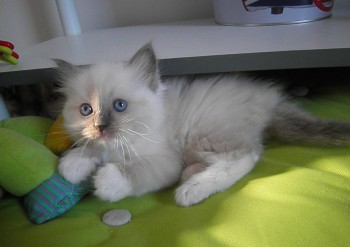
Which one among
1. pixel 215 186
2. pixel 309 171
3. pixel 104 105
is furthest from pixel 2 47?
pixel 309 171

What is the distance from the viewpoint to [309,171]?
0.84 m

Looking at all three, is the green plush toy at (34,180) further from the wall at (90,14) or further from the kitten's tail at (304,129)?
the wall at (90,14)

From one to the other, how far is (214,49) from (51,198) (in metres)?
0.66

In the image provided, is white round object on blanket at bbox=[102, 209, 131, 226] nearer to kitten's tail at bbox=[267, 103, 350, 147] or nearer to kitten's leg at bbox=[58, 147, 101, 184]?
kitten's leg at bbox=[58, 147, 101, 184]

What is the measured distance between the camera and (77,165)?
2.92 ft

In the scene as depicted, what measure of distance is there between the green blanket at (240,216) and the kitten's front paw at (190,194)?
22 mm

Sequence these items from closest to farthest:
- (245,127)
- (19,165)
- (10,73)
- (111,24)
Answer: (19,165)
(245,127)
(10,73)
(111,24)

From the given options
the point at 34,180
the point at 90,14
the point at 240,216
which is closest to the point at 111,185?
the point at 34,180

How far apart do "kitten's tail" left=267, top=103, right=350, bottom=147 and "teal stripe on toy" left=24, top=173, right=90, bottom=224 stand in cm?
61

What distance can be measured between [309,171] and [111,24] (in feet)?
5.16

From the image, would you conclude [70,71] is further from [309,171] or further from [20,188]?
[309,171]

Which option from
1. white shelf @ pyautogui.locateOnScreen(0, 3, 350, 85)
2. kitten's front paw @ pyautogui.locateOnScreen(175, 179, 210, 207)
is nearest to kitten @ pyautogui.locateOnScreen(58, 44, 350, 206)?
kitten's front paw @ pyautogui.locateOnScreen(175, 179, 210, 207)

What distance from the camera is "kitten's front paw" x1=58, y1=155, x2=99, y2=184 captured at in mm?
863

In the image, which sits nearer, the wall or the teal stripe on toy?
the teal stripe on toy
